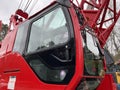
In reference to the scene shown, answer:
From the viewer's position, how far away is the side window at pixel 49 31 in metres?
3.44

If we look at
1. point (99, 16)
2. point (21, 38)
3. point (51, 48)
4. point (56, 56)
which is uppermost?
point (99, 16)

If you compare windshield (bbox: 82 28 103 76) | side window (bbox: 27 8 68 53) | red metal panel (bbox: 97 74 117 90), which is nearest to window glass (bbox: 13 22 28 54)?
side window (bbox: 27 8 68 53)

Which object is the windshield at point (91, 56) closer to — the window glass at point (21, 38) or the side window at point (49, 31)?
the side window at point (49, 31)

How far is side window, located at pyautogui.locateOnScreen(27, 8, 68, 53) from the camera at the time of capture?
11.3ft

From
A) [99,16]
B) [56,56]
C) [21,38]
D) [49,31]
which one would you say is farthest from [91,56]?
[99,16]

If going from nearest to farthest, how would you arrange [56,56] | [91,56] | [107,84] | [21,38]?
1. [56,56]
2. [91,56]
3. [107,84]
4. [21,38]

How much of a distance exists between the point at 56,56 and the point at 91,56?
0.54m

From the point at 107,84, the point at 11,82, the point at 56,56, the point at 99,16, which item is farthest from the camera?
the point at 99,16

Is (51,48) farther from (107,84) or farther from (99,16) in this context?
(99,16)

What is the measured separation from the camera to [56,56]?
3318 millimetres

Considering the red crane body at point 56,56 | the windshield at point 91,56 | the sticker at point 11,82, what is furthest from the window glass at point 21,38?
the windshield at point 91,56

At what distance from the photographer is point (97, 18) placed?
18.8 ft

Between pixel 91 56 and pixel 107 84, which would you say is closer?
pixel 91 56

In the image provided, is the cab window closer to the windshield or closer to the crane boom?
the windshield
